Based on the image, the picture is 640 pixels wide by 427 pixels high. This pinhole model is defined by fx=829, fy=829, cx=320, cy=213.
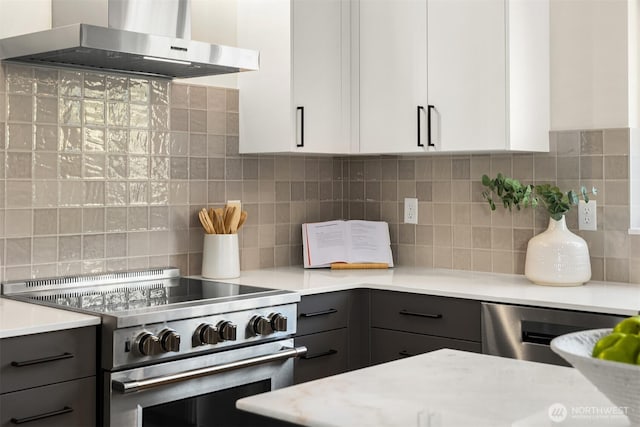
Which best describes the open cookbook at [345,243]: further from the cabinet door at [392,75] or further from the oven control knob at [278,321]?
the oven control knob at [278,321]

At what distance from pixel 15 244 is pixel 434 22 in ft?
6.09

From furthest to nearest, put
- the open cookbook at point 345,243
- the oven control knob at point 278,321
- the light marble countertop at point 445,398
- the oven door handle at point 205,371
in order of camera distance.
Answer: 1. the open cookbook at point 345,243
2. the oven control knob at point 278,321
3. the oven door handle at point 205,371
4. the light marble countertop at point 445,398

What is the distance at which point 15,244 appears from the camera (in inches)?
116

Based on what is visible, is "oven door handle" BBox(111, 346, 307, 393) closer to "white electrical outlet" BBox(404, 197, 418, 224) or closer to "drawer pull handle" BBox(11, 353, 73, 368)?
"drawer pull handle" BBox(11, 353, 73, 368)

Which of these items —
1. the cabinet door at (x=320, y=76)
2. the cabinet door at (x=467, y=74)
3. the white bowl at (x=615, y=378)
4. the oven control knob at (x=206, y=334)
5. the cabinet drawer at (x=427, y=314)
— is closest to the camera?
the white bowl at (x=615, y=378)

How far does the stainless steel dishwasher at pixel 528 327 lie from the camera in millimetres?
2748

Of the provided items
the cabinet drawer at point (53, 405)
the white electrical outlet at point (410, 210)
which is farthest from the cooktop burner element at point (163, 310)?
the white electrical outlet at point (410, 210)

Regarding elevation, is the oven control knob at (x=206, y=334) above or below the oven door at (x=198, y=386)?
above

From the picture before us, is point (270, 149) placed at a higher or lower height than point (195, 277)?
higher

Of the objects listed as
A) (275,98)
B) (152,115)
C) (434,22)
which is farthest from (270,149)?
(434,22)

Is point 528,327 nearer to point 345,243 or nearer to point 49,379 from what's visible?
point 345,243

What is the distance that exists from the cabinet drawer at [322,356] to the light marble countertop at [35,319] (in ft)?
3.04

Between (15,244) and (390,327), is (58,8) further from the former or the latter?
(390,327)

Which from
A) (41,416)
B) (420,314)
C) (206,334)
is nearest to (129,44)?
(206,334)
